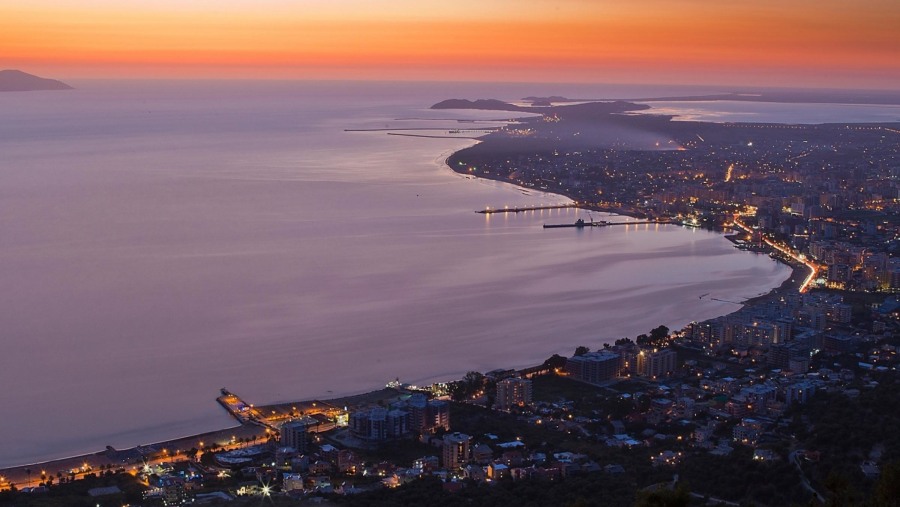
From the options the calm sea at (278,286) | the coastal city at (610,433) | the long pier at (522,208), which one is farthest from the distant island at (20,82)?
the coastal city at (610,433)

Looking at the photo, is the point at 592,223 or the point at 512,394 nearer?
the point at 512,394

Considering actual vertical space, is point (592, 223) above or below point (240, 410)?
above

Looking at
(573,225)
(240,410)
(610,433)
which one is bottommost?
(610,433)

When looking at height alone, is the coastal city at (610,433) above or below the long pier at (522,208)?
below

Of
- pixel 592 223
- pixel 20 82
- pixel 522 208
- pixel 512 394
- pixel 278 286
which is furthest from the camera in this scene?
pixel 20 82

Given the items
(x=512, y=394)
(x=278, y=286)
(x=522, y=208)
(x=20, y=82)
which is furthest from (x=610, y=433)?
(x=20, y=82)

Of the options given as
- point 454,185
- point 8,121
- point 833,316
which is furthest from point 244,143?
point 833,316

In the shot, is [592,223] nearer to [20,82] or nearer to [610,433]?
[610,433]

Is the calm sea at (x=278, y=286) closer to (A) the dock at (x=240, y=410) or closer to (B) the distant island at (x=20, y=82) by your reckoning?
(A) the dock at (x=240, y=410)

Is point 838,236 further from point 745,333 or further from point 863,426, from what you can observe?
point 863,426

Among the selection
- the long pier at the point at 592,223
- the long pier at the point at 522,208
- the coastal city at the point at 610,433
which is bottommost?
the coastal city at the point at 610,433
